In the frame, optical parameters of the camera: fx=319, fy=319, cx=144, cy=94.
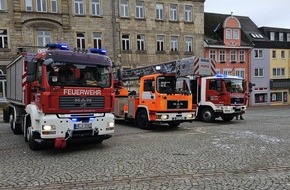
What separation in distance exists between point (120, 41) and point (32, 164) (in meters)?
25.9

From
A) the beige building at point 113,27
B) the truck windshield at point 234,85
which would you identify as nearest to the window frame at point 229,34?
the beige building at point 113,27

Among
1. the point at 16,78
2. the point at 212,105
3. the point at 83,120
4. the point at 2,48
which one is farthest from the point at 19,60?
the point at 2,48

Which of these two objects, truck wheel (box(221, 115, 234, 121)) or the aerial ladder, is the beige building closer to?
truck wheel (box(221, 115, 234, 121))

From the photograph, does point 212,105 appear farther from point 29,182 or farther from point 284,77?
point 284,77

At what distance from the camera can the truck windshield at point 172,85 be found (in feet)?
44.1

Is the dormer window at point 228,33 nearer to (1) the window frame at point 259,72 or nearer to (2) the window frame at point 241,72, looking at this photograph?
(2) the window frame at point 241,72

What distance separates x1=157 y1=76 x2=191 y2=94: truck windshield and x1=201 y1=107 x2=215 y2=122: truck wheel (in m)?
4.20

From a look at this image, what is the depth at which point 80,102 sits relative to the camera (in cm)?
886

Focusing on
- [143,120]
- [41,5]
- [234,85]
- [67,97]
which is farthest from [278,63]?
[67,97]

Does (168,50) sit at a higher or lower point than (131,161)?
higher

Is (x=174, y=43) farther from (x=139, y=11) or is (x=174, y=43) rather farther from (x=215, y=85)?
(x=215, y=85)

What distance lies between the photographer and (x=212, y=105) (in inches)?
691

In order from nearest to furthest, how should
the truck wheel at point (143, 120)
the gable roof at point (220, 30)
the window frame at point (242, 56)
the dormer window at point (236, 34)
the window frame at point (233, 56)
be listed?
the truck wheel at point (143, 120) < the gable roof at point (220, 30) < the window frame at point (233, 56) < the dormer window at point (236, 34) < the window frame at point (242, 56)

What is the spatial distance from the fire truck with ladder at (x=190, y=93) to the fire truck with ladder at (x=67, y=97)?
11.1ft
